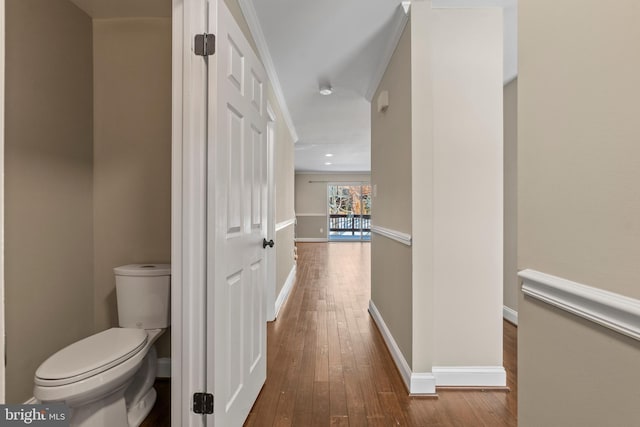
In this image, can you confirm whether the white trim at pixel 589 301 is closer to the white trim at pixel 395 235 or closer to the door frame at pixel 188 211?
the white trim at pixel 395 235

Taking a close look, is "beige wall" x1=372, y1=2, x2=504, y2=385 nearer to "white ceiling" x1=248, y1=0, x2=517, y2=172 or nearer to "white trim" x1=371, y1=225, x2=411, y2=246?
"white trim" x1=371, y1=225, x2=411, y2=246

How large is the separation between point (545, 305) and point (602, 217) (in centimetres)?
32

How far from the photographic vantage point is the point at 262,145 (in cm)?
196

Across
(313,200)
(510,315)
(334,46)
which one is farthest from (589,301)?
(313,200)

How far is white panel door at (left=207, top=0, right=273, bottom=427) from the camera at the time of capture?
1275mm

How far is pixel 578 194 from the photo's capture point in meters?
0.74

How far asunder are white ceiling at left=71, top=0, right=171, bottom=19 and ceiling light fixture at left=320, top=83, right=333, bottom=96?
5.04 feet

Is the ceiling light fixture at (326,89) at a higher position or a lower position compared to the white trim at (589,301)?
higher

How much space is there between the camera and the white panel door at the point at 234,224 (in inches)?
50.2

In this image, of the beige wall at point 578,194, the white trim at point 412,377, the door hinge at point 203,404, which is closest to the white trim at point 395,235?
the white trim at point 412,377

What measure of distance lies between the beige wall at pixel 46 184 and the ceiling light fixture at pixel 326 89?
1.92 metres

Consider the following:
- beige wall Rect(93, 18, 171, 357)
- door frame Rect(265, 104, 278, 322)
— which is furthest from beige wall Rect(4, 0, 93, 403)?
door frame Rect(265, 104, 278, 322)

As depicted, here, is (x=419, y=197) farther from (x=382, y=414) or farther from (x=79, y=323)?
(x=79, y=323)

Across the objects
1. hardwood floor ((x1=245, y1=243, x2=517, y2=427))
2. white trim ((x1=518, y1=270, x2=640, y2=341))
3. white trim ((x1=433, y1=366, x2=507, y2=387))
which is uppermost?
white trim ((x1=518, y1=270, x2=640, y2=341))
